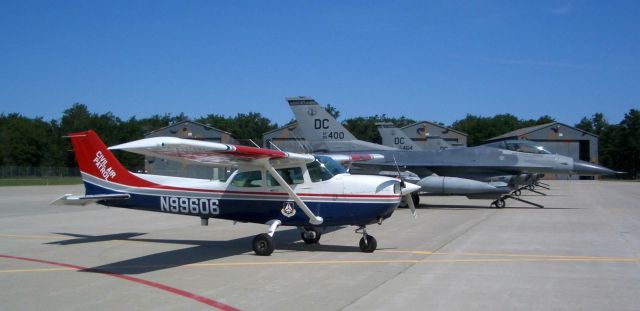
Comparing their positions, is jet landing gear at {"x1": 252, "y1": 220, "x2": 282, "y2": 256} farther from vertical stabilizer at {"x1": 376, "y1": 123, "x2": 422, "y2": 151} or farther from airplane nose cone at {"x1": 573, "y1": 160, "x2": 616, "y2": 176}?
vertical stabilizer at {"x1": 376, "y1": 123, "x2": 422, "y2": 151}

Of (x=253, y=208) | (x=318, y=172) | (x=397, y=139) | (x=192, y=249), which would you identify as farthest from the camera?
(x=397, y=139)

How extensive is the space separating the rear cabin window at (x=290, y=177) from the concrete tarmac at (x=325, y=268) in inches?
55.6

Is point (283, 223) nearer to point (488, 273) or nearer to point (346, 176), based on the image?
point (346, 176)

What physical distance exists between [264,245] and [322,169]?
2022 mm

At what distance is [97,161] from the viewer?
13578 mm

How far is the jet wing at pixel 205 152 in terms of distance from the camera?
29.1ft

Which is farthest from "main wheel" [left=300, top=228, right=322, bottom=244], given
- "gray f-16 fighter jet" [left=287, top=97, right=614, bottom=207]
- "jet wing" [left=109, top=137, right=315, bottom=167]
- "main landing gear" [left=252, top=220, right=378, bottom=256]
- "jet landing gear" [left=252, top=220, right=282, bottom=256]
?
"gray f-16 fighter jet" [left=287, top=97, right=614, bottom=207]

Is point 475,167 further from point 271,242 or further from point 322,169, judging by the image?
point 271,242

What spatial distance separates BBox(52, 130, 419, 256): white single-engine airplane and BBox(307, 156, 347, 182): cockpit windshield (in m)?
0.02

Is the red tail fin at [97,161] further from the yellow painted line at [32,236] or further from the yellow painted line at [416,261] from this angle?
the yellow painted line at [416,261]

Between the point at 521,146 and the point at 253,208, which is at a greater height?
the point at 521,146

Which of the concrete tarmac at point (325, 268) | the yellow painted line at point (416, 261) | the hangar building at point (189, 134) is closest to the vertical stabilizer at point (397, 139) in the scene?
the hangar building at point (189, 134)

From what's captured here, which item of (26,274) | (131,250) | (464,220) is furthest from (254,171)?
(464,220)

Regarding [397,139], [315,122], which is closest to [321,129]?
[315,122]
